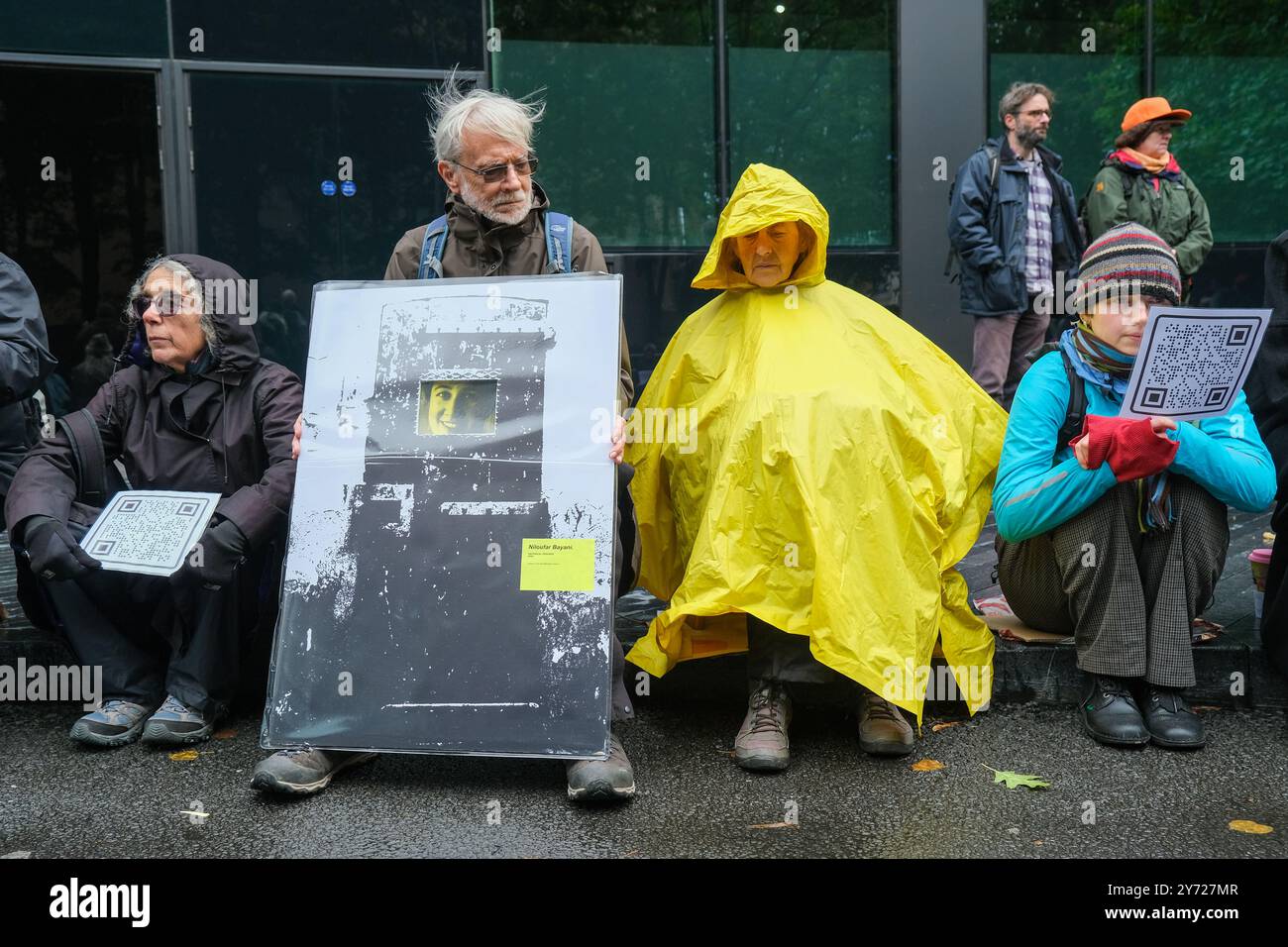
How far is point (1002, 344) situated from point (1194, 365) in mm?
4054

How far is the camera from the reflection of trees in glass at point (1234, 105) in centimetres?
894

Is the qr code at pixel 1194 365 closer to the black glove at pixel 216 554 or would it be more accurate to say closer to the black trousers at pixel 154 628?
the black glove at pixel 216 554

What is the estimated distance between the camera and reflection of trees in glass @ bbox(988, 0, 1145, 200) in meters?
8.66

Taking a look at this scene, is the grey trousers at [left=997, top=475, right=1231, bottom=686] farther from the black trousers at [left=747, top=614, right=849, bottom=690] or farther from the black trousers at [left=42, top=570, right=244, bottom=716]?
the black trousers at [left=42, top=570, right=244, bottom=716]

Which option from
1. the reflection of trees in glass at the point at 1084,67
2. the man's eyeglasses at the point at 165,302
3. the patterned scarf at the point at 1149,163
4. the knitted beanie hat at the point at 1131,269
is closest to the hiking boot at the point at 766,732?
the knitted beanie hat at the point at 1131,269

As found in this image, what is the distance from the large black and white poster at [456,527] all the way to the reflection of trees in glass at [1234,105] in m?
7.01

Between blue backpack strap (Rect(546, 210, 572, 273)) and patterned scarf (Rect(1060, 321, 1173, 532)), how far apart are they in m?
1.51

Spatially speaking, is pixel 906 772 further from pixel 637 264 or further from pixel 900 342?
pixel 637 264

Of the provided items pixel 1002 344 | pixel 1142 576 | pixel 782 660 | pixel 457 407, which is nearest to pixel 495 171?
pixel 457 407

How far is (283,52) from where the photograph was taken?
24.0 feet

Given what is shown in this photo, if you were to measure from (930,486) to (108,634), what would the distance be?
2.54 metres

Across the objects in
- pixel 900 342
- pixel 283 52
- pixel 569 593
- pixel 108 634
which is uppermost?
pixel 283 52

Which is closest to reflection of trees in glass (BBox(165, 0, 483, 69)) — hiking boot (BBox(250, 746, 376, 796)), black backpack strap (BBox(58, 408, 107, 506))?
black backpack strap (BBox(58, 408, 107, 506))
